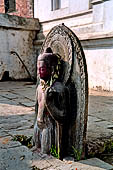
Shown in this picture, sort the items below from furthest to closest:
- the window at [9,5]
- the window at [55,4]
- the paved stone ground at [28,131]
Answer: the window at [9,5] < the window at [55,4] < the paved stone ground at [28,131]

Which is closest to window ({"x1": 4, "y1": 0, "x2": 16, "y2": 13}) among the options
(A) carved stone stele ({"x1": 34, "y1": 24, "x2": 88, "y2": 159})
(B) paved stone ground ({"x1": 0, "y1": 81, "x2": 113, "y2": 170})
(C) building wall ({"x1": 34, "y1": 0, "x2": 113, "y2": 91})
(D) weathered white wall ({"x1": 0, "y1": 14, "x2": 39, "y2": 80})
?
(D) weathered white wall ({"x1": 0, "y1": 14, "x2": 39, "y2": 80})

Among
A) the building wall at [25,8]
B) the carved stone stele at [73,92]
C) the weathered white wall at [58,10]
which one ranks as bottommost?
the carved stone stele at [73,92]

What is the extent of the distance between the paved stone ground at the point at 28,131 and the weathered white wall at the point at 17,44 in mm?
3362

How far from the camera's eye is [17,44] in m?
8.63

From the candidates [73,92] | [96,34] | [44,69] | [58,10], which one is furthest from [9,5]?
[73,92]

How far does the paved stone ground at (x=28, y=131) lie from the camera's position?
188 cm

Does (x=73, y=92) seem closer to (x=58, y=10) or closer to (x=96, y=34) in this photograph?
(x=96, y=34)

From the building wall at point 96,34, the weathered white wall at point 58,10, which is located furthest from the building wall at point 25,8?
the building wall at point 96,34

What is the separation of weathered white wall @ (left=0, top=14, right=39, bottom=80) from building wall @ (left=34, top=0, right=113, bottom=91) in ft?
6.28

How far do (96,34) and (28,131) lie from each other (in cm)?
418

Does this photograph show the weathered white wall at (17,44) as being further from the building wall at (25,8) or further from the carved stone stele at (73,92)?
the carved stone stele at (73,92)

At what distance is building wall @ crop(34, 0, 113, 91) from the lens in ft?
19.6

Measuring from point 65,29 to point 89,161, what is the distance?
124 centimetres

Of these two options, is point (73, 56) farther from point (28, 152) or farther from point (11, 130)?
point (11, 130)
